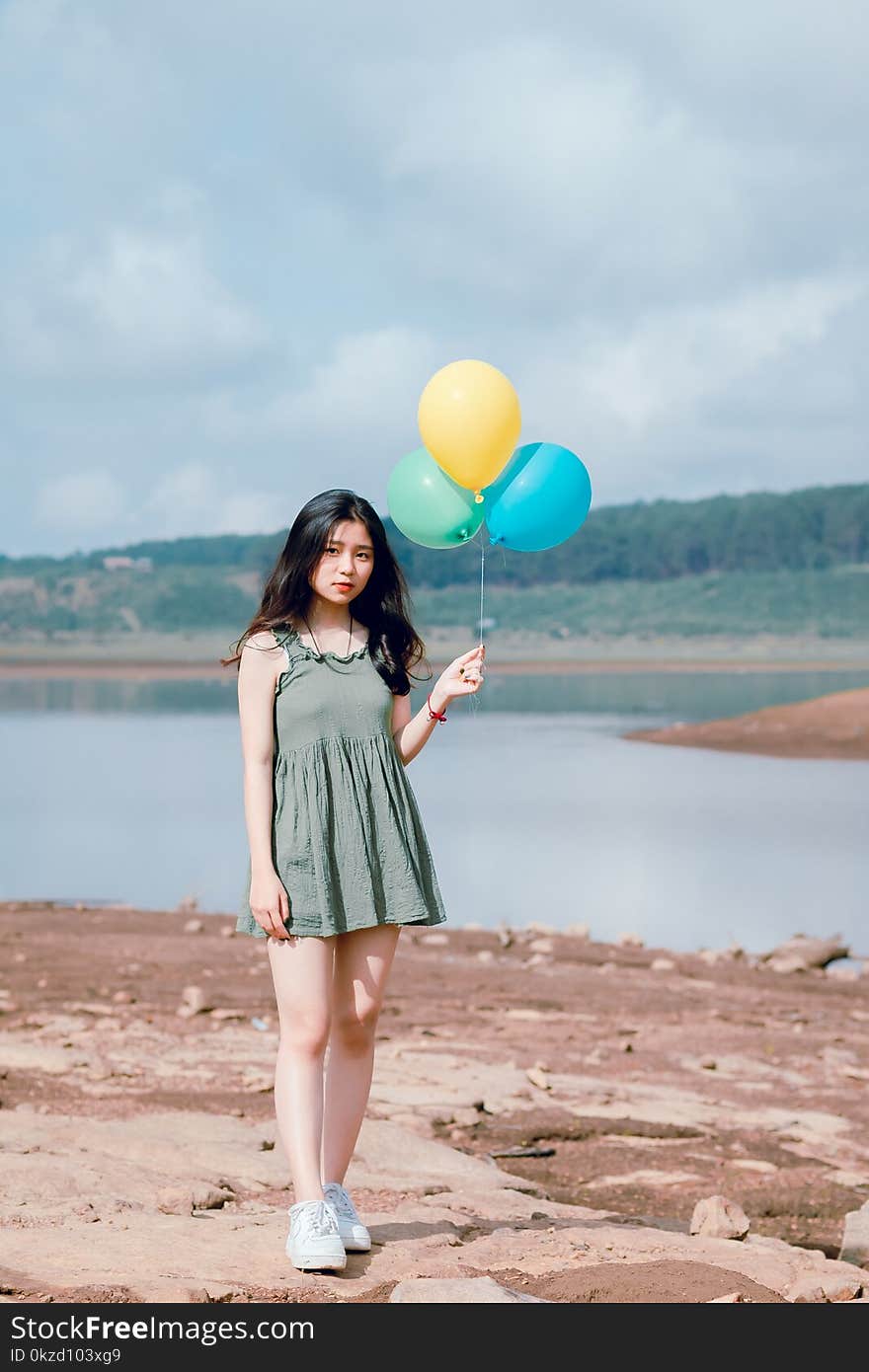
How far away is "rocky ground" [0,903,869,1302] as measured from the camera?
4.33 m

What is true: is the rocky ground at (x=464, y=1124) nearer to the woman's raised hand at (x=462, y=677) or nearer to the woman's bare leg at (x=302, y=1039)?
the woman's bare leg at (x=302, y=1039)

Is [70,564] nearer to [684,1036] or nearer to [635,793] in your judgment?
[635,793]

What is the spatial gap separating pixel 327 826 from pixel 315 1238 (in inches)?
42.1

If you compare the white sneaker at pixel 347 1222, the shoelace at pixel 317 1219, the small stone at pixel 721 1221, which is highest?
the shoelace at pixel 317 1219

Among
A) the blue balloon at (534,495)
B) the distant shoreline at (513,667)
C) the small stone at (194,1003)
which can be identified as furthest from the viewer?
the distant shoreline at (513,667)

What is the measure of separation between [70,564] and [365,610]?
538ft

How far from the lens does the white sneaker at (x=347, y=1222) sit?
4398mm

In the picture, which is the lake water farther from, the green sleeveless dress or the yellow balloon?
the yellow balloon

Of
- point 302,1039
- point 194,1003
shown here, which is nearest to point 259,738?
point 302,1039

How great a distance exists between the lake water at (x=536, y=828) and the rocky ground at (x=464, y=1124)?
1.65m

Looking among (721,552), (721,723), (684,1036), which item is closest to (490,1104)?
(684,1036)

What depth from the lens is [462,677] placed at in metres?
4.51

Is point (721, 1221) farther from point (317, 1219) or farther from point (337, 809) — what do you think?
point (337, 809)

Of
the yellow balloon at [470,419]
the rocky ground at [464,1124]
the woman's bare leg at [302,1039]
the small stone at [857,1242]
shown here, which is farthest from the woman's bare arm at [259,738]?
the small stone at [857,1242]
